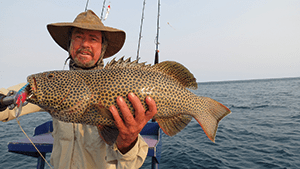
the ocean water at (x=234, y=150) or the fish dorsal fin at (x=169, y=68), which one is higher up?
the fish dorsal fin at (x=169, y=68)

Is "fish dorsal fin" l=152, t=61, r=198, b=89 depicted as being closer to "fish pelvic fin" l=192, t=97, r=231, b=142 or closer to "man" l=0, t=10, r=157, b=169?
"fish pelvic fin" l=192, t=97, r=231, b=142

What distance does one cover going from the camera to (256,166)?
7312 millimetres

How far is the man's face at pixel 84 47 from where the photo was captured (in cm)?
288

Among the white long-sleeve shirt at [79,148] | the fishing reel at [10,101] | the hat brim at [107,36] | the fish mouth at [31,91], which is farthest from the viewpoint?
the hat brim at [107,36]

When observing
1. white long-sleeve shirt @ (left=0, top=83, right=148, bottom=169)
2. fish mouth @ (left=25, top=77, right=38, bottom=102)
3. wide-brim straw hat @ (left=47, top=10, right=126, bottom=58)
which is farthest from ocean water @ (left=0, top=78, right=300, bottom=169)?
fish mouth @ (left=25, top=77, right=38, bottom=102)

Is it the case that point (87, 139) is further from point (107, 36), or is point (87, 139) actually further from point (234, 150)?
→ point (234, 150)

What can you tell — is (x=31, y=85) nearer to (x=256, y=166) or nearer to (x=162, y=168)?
(x=162, y=168)

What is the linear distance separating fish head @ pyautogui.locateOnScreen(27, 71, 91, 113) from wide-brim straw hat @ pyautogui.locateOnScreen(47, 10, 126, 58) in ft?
3.53

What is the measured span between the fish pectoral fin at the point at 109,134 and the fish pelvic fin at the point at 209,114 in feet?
4.13

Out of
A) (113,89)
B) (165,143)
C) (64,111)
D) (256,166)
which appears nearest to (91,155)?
(64,111)

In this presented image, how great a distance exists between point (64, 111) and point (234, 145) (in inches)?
411

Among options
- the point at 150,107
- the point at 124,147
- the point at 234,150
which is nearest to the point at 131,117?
the point at 150,107

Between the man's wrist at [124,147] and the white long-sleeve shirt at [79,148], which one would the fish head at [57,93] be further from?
the white long-sleeve shirt at [79,148]

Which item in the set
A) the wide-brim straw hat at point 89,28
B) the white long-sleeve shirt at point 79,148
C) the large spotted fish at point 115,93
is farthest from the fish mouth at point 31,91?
the wide-brim straw hat at point 89,28
